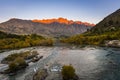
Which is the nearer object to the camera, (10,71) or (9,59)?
(10,71)

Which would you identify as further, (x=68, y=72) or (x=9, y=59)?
(x=9, y=59)

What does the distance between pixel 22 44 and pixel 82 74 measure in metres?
115

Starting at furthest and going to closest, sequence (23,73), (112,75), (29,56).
Result: 1. (29,56)
2. (23,73)
3. (112,75)

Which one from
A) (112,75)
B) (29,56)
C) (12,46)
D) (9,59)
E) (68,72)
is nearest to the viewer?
(68,72)

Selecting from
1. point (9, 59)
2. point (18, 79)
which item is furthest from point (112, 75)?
point (9, 59)

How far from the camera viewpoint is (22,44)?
510 ft

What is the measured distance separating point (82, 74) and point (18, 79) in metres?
16.2

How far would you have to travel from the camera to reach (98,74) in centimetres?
4628

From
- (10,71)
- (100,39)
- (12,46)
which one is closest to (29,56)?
(10,71)

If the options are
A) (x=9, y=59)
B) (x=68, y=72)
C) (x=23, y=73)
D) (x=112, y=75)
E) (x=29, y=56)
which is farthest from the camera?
(x=29, y=56)

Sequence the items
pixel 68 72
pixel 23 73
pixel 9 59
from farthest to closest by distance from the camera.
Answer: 1. pixel 9 59
2. pixel 23 73
3. pixel 68 72

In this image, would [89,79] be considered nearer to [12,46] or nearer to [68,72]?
[68,72]

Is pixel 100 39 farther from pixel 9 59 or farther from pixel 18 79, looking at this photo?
pixel 18 79

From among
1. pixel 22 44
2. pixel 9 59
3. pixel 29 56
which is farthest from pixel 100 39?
pixel 9 59
